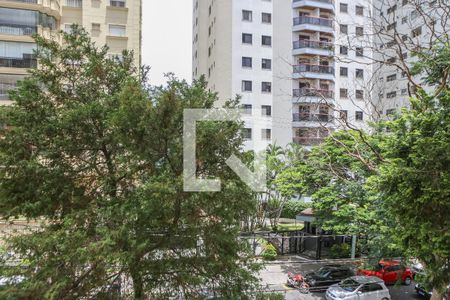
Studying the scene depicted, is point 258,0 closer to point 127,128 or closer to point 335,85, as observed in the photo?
point 335,85

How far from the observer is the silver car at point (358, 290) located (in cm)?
1188

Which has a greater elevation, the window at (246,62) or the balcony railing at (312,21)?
the balcony railing at (312,21)

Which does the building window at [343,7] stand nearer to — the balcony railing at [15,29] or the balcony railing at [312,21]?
the balcony railing at [312,21]

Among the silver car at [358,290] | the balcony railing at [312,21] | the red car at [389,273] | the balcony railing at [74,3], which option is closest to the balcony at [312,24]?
the balcony railing at [312,21]

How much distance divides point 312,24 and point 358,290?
70.0 feet

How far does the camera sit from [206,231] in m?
6.85

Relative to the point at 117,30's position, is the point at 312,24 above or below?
above

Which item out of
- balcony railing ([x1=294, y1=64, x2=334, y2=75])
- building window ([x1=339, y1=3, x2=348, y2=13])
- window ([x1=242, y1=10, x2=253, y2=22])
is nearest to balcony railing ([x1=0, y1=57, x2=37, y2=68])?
window ([x1=242, y1=10, x2=253, y2=22])

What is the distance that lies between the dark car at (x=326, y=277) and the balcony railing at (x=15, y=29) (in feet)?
61.8

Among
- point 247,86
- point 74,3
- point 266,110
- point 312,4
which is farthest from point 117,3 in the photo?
point 312,4

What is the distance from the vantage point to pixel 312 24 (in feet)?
88.5

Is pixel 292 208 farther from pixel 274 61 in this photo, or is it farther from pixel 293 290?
pixel 274 61

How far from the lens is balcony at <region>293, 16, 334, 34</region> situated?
26.8 metres

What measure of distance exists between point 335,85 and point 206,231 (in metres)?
24.8
